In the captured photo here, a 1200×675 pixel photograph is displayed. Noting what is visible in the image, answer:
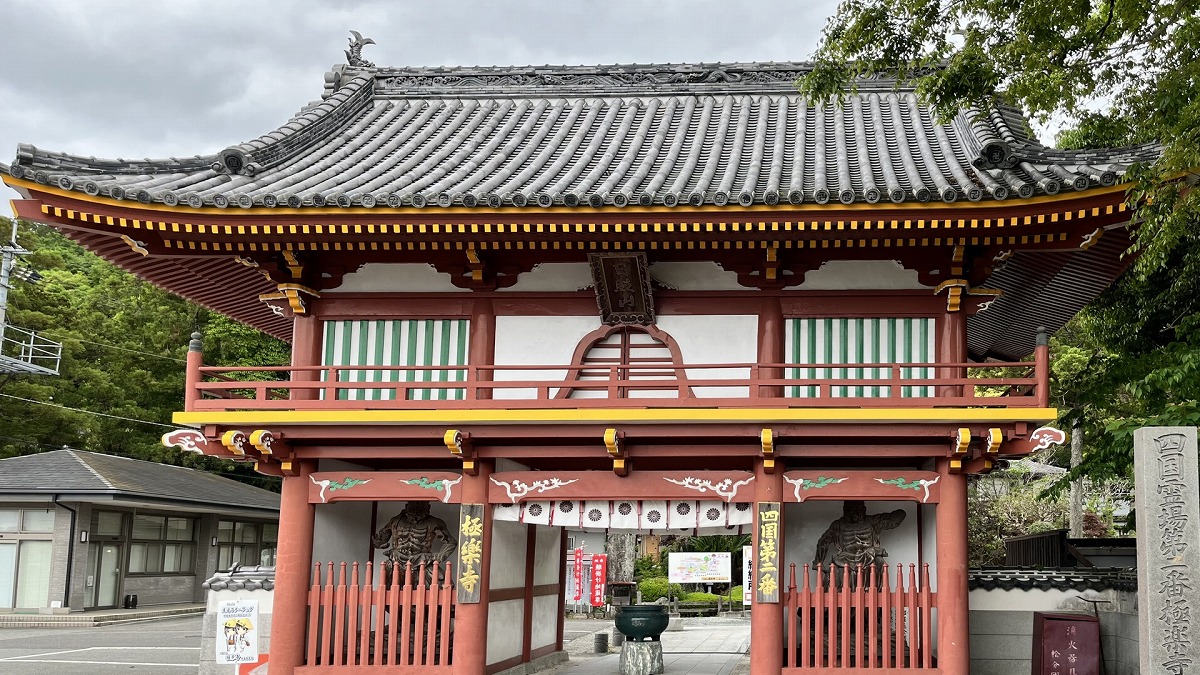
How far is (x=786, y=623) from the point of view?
1176cm

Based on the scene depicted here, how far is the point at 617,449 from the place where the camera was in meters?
11.0

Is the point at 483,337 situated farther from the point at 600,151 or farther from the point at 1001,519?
the point at 1001,519

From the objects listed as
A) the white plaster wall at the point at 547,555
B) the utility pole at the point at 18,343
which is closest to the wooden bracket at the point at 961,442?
the white plaster wall at the point at 547,555

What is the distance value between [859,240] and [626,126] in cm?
Result: 538

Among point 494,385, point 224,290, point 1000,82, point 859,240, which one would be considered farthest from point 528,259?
point 1000,82

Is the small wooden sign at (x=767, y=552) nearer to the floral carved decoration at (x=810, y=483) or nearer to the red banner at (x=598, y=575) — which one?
the floral carved decoration at (x=810, y=483)

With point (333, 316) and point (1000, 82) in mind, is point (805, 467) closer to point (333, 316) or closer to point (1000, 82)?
point (1000, 82)

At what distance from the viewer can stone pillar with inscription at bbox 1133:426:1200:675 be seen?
8883 mm

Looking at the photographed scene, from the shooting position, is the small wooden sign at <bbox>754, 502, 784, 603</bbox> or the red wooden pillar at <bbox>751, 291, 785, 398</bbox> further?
the red wooden pillar at <bbox>751, 291, 785, 398</bbox>

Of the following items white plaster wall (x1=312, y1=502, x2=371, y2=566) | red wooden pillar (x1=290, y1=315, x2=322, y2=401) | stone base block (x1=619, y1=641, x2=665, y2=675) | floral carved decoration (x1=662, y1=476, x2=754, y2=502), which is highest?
red wooden pillar (x1=290, y1=315, x2=322, y2=401)

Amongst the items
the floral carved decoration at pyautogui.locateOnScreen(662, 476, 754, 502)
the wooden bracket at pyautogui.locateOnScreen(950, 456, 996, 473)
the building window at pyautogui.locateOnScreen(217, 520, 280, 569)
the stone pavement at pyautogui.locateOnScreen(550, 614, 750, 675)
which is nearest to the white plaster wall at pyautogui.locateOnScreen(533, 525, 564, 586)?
the stone pavement at pyautogui.locateOnScreen(550, 614, 750, 675)

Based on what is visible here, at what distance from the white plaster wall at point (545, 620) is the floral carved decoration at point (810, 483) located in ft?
15.4

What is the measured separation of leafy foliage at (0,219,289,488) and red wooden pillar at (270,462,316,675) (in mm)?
24639

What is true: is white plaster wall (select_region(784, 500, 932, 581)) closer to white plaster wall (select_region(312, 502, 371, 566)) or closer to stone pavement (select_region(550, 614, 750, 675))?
stone pavement (select_region(550, 614, 750, 675))
